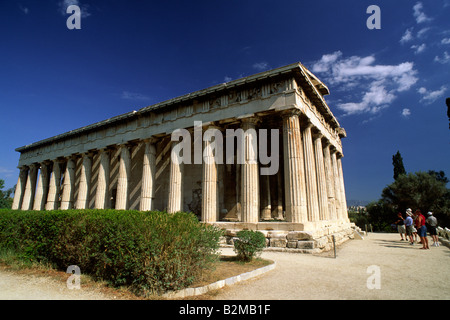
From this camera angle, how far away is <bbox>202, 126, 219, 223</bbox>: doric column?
14.0 metres

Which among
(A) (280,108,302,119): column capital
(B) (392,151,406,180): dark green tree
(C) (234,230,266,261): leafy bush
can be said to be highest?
(B) (392,151,406,180): dark green tree

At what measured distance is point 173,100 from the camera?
16516mm

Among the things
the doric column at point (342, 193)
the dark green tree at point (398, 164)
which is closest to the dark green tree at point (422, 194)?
the dark green tree at point (398, 164)

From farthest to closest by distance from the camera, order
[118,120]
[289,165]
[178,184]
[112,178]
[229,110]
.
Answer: [112,178] → [118,120] → [178,184] → [229,110] → [289,165]

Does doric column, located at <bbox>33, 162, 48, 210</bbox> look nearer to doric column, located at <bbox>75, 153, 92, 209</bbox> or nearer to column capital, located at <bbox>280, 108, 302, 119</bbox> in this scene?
doric column, located at <bbox>75, 153, 92, 209</bbox>

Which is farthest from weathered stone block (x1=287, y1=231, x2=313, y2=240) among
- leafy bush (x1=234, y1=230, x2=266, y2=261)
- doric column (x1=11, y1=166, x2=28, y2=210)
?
doric column (x1=11, y1=166, x2=28, y2=210)

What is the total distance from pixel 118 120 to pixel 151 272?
17294 mm

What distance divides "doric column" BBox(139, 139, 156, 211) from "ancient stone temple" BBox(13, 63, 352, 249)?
0.07 m

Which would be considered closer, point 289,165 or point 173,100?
point 289,165

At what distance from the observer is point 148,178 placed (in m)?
17.2
